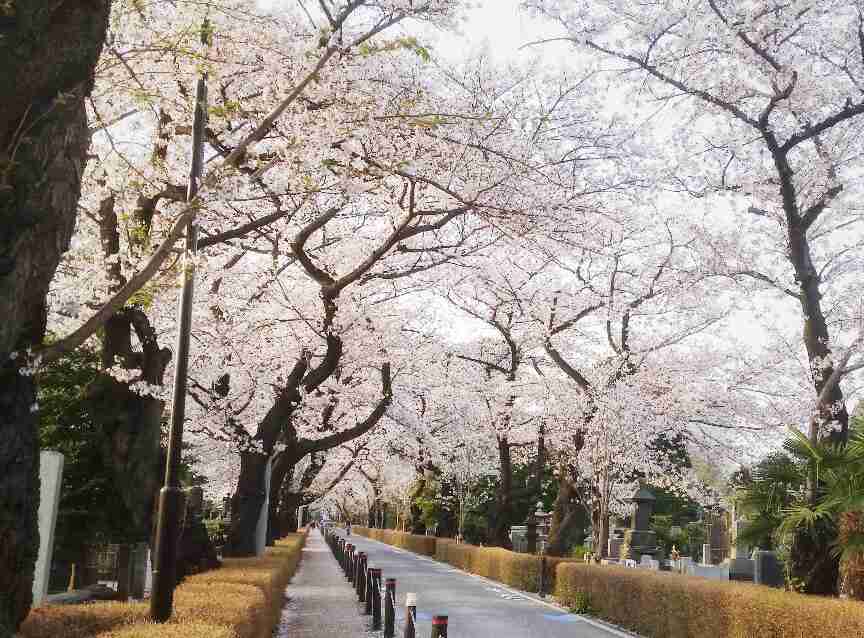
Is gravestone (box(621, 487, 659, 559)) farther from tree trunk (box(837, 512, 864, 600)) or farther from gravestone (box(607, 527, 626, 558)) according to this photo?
tree trunk (box(837, 512, 864, 600))

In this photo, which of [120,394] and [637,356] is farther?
[637,356]

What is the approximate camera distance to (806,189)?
15.1 metres

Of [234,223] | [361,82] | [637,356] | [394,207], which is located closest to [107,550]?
[234,223]

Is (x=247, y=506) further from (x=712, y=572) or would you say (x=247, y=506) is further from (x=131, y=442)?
(x=712, y=572)

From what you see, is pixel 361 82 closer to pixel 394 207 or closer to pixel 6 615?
pixel 394 207

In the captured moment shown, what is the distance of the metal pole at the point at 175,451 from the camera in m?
7.27

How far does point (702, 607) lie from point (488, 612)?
21.1ft

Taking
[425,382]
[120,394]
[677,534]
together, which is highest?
[425,382]

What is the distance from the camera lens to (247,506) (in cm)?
1769

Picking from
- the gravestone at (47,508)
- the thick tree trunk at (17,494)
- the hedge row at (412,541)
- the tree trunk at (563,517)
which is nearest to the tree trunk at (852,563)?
the thick tree trunk at (17,494)

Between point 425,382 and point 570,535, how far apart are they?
33.2 ft

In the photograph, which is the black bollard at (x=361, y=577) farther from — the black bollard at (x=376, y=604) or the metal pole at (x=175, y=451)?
the metal pole at (x=175, y=451)

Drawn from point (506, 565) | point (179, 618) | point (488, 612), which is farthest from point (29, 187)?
point (506, 565)

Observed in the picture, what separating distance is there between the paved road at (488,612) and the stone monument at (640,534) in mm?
5585
